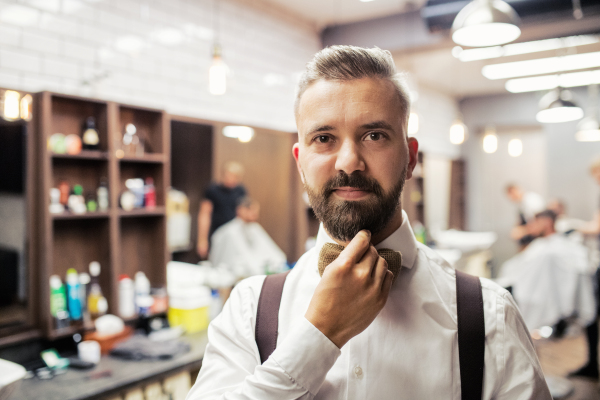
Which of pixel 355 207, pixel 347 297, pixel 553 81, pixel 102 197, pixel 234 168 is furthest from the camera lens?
pixel 553 81

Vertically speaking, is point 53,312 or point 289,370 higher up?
point 289,370

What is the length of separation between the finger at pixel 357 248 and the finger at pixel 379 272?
34 mm

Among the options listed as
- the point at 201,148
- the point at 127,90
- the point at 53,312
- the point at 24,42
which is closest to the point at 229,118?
the point at 201,148

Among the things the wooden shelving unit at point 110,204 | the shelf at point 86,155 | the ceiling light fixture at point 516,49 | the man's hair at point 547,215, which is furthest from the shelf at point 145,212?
the man's hair at point 547,215

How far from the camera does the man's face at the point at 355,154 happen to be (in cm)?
90

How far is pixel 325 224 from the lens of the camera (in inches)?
37.6

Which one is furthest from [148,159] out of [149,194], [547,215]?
[547,215]

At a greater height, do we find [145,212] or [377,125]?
[377,125]

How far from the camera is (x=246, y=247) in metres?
3.87

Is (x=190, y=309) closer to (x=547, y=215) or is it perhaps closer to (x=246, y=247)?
(x=246, y=247)

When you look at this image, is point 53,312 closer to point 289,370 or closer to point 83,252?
point 83,252

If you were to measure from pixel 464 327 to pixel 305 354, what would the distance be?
37cm

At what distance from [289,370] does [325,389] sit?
18 cm

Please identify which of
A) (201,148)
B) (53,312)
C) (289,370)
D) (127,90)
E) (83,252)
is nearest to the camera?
(289,370)
